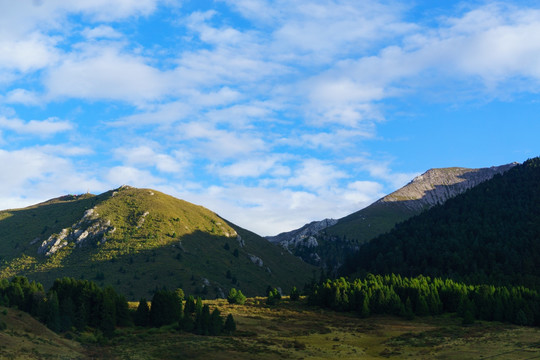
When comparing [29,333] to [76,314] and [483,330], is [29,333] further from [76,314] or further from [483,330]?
[483,330]

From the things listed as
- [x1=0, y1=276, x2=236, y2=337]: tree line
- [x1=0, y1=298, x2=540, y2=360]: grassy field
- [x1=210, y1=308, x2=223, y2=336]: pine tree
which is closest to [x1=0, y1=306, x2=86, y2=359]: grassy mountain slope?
[x1=0, y1=298, x2=540, y2=360]: grassy field

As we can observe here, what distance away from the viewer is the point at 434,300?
4643 inches

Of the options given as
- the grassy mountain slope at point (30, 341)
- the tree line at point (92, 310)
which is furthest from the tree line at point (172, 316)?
the grassy mountain slope at point (30, 341)

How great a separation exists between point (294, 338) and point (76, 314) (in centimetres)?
4011

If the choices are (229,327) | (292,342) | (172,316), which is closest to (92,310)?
(172,316)

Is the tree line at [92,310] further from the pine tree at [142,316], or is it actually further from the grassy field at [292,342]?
the grassy field at [292,342]

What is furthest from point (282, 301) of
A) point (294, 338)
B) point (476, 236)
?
point (476, 236)

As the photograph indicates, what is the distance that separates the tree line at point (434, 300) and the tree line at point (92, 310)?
158 ft

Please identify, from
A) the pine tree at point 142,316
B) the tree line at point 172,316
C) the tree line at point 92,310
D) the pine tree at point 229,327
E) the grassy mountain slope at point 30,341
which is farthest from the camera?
the pine tree at point 142,316

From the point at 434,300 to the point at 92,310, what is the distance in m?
83.7

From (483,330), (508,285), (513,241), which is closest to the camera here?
(483,330)

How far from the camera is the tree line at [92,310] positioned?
253ft

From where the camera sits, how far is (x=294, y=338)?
275 ft

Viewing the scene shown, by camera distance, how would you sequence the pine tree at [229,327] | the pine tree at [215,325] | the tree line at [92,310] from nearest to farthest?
the tree line at [92,310], the pine tree at [215,325], the pine tree at [229,327]
